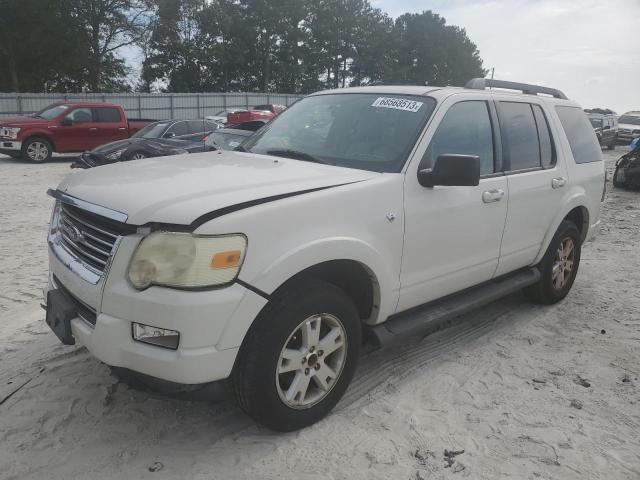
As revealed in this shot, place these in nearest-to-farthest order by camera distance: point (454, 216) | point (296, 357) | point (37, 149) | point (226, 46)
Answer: point (296, 357)
point (454, 216)
point (37, 149)
point (226, 46)

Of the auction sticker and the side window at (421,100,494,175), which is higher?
the auction sticker

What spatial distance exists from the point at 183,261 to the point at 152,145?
11.2m

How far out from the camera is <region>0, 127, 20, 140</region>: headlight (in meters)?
15.7

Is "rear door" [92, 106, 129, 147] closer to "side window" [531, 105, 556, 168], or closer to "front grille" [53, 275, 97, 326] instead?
"side window" [531, 105, 556, 168]

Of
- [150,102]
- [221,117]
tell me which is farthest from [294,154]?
[150,102]

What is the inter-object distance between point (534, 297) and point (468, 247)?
1.71 m

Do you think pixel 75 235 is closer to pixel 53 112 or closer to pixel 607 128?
pixel 53 112

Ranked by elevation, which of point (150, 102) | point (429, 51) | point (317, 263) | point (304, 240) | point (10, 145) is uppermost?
point (429, 51)

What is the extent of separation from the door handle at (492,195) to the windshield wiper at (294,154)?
3.84ft

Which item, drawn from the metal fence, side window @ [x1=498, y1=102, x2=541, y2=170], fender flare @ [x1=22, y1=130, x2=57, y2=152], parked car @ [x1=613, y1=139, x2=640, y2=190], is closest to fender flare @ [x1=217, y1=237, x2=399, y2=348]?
side window @ [x1=498, y1=102, x2=541, y2=170]

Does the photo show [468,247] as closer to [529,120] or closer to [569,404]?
[569,404]

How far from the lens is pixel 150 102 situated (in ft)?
98.8

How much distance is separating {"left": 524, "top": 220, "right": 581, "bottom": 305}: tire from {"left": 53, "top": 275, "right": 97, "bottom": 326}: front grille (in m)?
3.68

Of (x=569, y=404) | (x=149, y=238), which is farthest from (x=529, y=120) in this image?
(x=149, y=238)
